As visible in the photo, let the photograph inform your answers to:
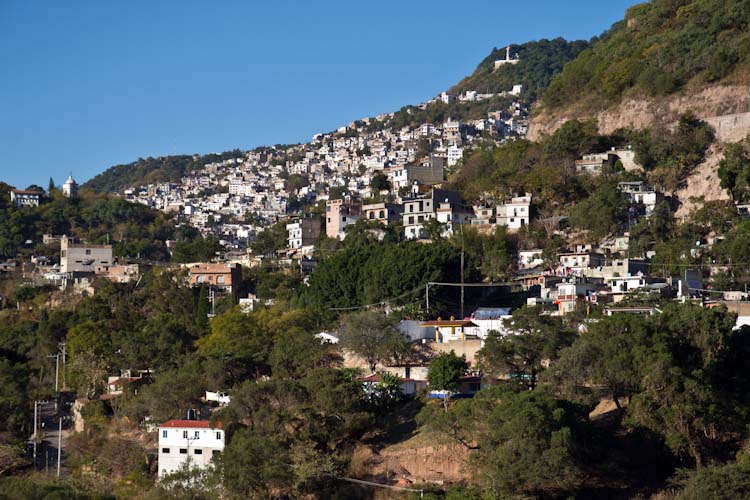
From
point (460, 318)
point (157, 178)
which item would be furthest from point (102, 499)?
point (157, 178)

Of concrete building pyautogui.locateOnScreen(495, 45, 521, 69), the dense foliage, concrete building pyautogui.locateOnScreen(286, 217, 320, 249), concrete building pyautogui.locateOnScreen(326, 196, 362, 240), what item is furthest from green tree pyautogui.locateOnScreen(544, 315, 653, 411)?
concrete building pyautogui.locateOnScreen(495, 45, 521, 69)

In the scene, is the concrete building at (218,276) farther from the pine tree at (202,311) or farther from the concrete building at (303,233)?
the concrete building at (303,233)

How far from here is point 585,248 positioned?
156 ft

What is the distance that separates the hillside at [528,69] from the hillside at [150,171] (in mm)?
31079

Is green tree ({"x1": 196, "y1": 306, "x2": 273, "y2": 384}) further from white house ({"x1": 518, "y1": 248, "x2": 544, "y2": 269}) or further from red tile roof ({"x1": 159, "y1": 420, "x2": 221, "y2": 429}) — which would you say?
white house ({"x1": 518, "y1": 248, "x2": 544, "y2": 269})

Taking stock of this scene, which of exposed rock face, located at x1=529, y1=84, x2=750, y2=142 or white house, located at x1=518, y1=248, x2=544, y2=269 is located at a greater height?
exposed rock face, located at x1=529, y1=84, x2=750, y2=142

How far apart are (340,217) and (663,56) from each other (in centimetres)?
1745

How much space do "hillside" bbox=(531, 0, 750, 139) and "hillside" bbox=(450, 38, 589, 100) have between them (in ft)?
179

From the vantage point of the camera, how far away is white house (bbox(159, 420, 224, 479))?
3088 centimetres

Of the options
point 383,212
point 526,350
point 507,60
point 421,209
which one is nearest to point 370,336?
point 526,350

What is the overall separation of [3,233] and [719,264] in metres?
45.2

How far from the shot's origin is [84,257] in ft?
199

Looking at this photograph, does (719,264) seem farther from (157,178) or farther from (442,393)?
(157,178)

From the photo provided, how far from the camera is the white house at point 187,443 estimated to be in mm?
30875
